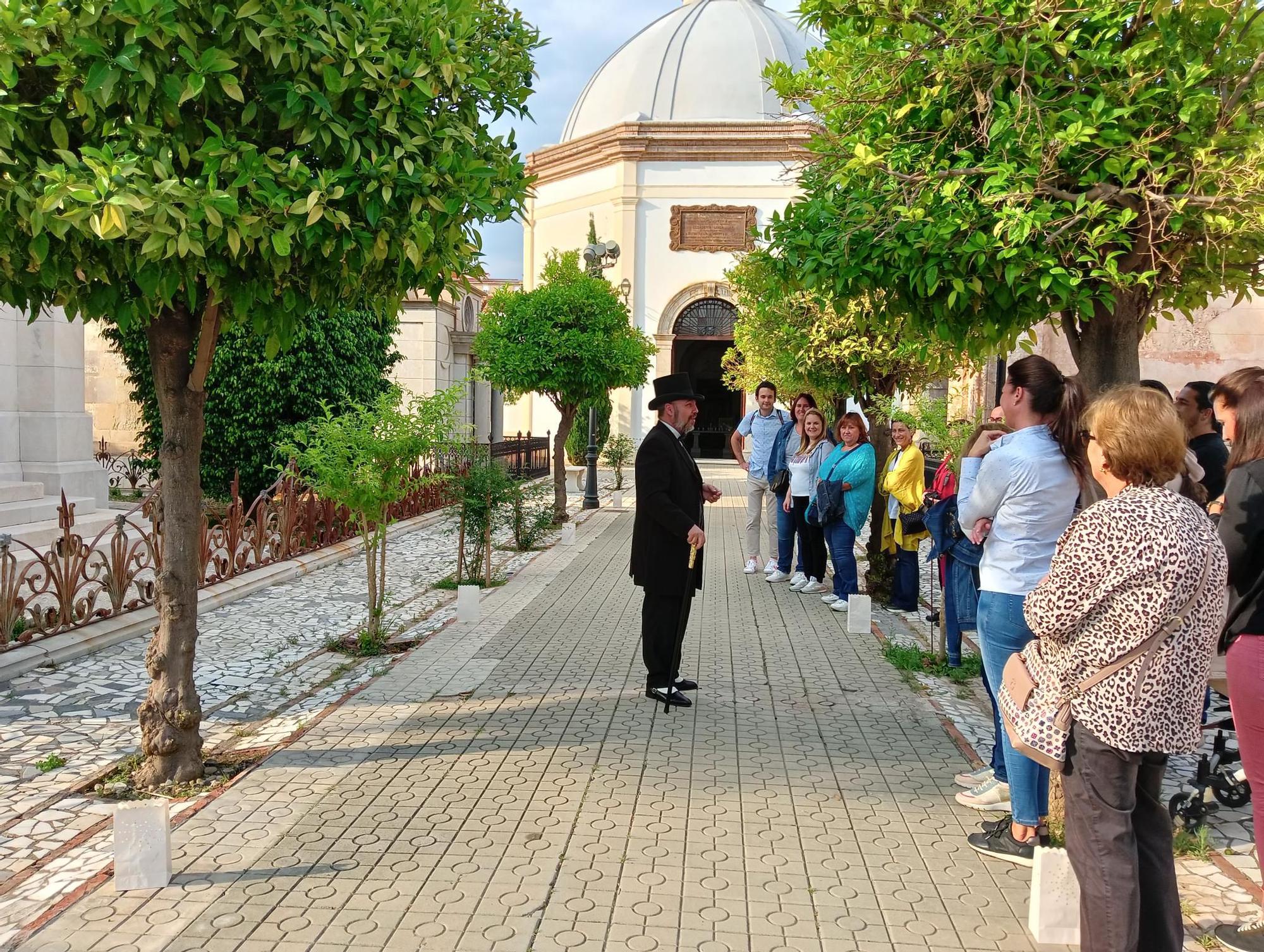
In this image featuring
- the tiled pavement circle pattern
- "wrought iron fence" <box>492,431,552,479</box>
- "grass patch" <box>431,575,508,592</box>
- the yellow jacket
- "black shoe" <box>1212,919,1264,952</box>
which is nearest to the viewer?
"black shoe" <box>1212,919,1264,952</box>

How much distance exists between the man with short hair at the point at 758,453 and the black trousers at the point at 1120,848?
25.7ft

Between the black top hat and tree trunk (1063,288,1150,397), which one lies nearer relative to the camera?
tree trunk (1063,288,1150,397)

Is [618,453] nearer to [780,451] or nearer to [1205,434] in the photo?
[780,451]

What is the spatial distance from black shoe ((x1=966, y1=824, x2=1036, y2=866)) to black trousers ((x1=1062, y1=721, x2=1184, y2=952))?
3.26ft

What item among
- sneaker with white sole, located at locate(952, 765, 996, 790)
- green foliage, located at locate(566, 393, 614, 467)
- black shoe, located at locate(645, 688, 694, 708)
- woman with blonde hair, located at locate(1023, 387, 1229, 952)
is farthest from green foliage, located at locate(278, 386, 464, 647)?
green foliage, located at locate(566, 393, 614, 467)

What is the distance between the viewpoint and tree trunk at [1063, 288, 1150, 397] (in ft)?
15.0

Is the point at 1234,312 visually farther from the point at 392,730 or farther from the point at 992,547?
the point at 392,730

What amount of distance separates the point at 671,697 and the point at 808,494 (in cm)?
459

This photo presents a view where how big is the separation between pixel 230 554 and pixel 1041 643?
336 inches

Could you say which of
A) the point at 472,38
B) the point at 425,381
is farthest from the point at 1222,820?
the point at 425,381

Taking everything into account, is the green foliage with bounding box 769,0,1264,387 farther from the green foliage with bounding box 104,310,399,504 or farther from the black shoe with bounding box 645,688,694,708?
the green foliage with bounding box 104,310,399,504

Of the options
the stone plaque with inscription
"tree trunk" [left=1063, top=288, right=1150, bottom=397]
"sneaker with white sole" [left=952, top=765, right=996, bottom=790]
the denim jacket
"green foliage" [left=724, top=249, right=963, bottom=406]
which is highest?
the stone plaque with inscription

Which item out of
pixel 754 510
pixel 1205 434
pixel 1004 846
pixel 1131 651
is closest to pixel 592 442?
pixel 754 510

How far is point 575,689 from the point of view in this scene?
6.29 metres
